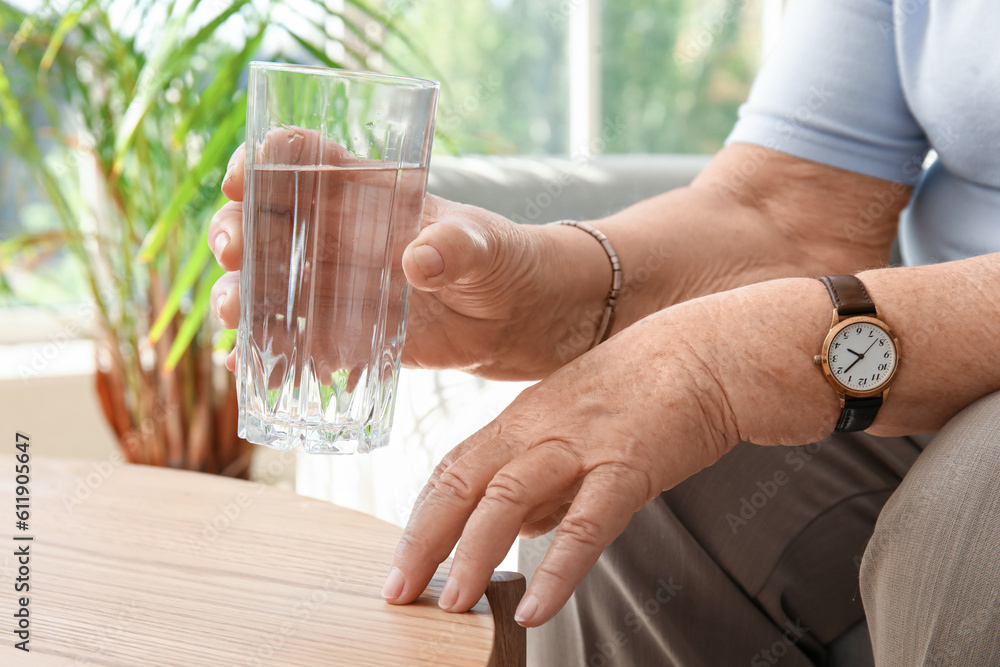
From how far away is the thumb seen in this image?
48cm

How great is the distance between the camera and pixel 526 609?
1.41 feet

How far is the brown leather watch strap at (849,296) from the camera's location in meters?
0.54

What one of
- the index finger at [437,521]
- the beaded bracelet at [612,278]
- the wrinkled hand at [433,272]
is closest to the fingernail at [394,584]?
the index finger at [437,521]

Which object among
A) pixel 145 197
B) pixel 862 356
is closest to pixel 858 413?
pixel 862 356

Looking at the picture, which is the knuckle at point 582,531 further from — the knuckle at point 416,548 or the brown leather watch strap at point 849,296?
the brown leather watch strap at point 849,296

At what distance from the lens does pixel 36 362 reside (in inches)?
82.4

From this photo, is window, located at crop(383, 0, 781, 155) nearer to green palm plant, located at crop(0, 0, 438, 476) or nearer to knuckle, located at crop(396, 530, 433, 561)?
green palm plant, located at crop(0, 0, 438, 476)

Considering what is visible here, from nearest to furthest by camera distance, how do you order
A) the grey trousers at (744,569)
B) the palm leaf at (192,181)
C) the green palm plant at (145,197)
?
the grey trousers at (744,569) < the palm leaf at (192,181) < the green palm plant at (145,197)

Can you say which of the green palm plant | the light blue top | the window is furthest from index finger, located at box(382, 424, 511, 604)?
the window

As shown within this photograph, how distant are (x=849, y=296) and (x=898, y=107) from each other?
45cm

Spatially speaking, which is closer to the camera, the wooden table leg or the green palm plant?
the wooden table leg

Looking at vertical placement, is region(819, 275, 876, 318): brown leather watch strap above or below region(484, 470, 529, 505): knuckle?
above

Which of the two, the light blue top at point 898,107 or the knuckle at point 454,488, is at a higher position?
the light blue top at point 898,107

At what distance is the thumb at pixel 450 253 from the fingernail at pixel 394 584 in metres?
0.16
